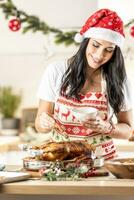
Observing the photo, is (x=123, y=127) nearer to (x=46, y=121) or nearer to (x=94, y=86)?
(x=94, y=86)


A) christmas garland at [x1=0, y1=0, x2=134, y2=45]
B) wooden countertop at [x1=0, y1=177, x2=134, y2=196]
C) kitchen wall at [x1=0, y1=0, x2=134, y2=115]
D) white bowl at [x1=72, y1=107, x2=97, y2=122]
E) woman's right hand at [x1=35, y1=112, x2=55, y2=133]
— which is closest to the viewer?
wooden countertop at [x1=0, y1=177, x2=134, y2=196]

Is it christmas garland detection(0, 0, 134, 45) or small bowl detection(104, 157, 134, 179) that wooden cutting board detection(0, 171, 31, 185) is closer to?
small bowl detection(104, 157, 134, 179)

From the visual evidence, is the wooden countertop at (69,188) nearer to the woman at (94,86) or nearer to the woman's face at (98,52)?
the woman at (94,86)

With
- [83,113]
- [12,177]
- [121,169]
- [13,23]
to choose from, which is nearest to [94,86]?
[83,113]

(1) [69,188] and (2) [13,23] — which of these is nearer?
(1) [69,188]

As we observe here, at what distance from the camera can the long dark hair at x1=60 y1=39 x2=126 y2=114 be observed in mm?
2586

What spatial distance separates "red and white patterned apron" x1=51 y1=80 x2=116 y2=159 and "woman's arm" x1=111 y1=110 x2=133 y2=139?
8 cm

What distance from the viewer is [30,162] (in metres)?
2.07

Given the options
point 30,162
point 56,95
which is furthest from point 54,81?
point 30,162

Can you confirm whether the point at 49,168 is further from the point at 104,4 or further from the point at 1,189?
the point at 104,4

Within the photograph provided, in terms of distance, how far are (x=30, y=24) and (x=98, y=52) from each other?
2890 millimetres

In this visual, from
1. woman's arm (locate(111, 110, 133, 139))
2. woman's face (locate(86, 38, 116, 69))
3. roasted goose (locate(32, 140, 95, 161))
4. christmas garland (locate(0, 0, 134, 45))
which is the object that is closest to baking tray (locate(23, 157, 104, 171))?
roasted goose (locate(32, 140, 95, 161))

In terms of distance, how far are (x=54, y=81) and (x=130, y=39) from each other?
2.15m

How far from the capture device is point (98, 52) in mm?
2461
